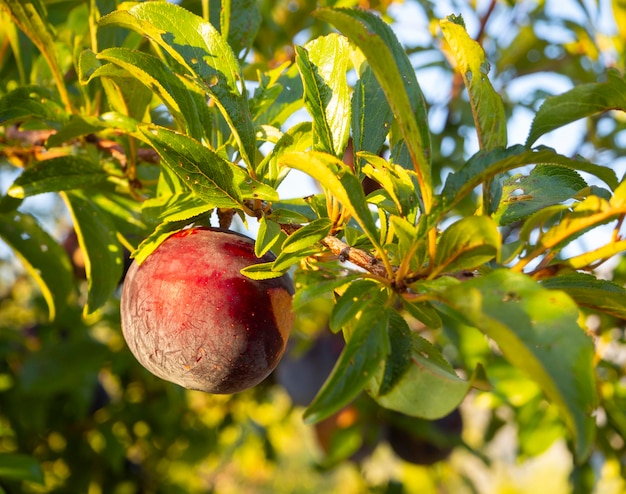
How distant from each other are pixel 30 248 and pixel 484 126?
667mm

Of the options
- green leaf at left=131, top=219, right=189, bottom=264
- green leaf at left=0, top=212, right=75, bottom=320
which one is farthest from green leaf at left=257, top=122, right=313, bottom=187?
green leaf at left=0, top=212, right=75, bottom=320

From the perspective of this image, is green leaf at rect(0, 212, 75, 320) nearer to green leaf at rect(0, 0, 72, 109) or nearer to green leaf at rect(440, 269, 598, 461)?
green leaf at rect(0, 0, 72, 109)

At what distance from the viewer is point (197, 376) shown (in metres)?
0.58

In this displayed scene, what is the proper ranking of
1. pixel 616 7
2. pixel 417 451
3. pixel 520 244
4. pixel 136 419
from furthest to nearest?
pixel 417 451 < pixel 136 419 < pixel 616 7 < pixel 520 244

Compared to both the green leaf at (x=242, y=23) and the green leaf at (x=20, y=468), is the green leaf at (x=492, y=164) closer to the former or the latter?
the green leaf at (x=242, y=23)

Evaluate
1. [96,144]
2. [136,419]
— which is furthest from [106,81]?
[136,419]

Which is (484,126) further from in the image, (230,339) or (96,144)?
(96,144)

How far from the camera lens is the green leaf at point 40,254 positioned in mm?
897

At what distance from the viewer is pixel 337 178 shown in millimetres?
480

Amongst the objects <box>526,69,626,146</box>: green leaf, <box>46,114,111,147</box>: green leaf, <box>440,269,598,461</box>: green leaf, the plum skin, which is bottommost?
the plum skin

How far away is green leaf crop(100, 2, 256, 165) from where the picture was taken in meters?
0.54

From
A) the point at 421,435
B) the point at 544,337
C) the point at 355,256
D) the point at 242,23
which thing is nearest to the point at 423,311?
the point at 355,256

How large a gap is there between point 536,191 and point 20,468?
736 millimetres

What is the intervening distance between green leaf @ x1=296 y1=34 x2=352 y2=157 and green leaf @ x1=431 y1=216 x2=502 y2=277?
0.14m
